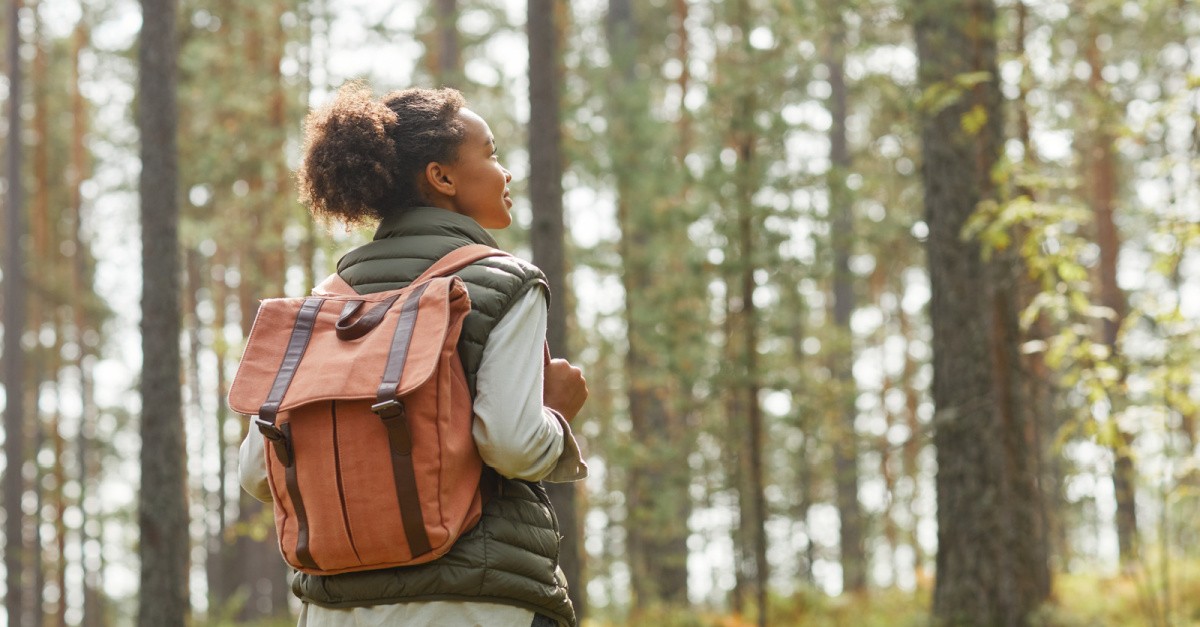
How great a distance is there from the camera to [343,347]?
2373 mm

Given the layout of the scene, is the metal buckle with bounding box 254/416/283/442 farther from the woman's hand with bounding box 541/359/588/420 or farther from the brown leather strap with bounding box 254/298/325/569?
the woman's hand with bounding box 541/359/588/420

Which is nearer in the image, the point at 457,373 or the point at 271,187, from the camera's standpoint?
the point at 457,373

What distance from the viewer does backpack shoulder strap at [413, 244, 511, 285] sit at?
2.41 meters

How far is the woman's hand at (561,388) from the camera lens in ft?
8.31

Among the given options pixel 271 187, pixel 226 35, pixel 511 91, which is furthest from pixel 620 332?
pixel 226 35

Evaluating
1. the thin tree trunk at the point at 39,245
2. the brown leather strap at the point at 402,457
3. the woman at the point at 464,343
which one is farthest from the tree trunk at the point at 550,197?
the thin tree trunk at the point at 39,245

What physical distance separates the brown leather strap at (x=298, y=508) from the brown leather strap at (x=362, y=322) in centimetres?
21

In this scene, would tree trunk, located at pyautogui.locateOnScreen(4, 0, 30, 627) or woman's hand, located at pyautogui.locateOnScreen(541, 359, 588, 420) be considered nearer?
woman's hand, located at pyautogui.locateOnScreen(541, 359, 588, 420)

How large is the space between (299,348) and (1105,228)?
18.6 metres

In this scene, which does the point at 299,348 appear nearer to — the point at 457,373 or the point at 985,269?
the point at 457,373

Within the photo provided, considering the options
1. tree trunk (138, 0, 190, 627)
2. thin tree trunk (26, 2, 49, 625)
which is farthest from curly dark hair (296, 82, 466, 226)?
thin tree trunk (26, 2, 49, 625)

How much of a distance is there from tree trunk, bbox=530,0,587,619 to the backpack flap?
19.7 feet

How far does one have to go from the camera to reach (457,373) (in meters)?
2.31

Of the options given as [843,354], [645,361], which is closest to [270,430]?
[645,361]
